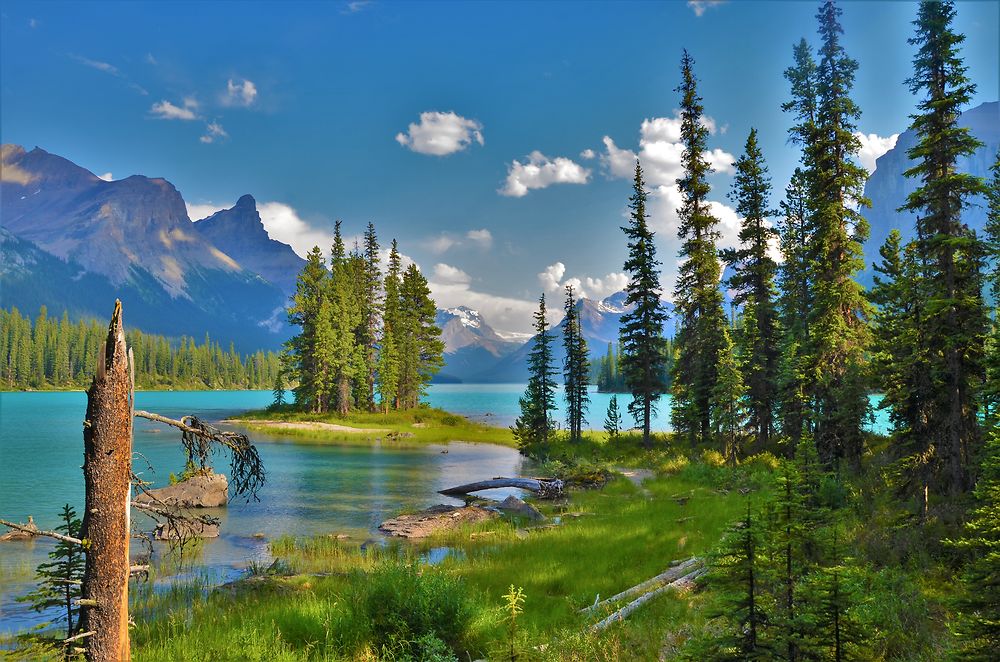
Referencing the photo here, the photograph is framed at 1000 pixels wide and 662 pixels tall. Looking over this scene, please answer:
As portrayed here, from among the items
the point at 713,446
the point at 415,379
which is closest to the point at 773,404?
the point at 713,446

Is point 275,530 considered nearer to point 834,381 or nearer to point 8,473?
point 8,473

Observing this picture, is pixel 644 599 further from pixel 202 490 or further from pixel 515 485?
pixel 202 490

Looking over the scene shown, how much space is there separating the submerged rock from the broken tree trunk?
532 centimetres

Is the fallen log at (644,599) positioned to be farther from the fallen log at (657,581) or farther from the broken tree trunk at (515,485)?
the broken tree trunk at (515,485)

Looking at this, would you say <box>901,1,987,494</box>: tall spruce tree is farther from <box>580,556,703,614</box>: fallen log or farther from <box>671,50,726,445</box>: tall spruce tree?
<box>671,50,726,445</box>: tall spruce tree

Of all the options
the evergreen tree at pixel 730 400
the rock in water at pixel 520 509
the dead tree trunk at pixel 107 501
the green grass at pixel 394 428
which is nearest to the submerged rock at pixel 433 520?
the rock in water at pixel 520 509

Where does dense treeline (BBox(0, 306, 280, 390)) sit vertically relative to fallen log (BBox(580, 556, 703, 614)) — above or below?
above

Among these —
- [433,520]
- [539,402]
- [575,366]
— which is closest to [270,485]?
[433,520]

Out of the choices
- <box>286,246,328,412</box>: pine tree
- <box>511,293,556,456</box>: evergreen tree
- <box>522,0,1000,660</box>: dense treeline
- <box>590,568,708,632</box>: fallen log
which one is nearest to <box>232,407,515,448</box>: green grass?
<box>286,246,328,412</box>: pine tree

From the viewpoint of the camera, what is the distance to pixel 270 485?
3070cm

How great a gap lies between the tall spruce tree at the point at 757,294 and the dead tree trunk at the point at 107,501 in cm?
3391

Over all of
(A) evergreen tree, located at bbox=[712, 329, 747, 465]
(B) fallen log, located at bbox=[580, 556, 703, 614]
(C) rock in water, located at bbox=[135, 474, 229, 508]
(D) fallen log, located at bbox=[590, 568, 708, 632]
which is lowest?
(C) rock in water, located at bbox=[135, 474, 229, 508]

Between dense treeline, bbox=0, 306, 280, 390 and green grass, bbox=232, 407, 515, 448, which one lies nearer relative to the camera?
green grass, bbox=232, 407, 515, 448

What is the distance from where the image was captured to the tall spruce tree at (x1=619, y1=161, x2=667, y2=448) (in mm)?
38812
